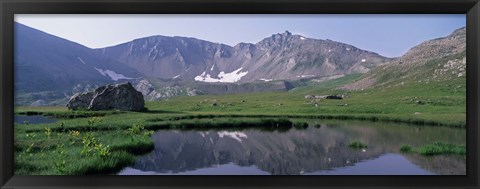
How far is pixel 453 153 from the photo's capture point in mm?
9422

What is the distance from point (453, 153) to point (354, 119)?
7.68 meters

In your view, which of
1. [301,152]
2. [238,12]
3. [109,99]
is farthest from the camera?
[109,99]

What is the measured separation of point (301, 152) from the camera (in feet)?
38.8

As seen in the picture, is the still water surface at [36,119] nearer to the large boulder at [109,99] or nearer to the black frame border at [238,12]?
the large boulder at [109,99]

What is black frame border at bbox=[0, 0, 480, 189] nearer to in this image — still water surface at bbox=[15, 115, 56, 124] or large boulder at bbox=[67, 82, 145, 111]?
still water surface at bbox=[15, 115, 56, 124]

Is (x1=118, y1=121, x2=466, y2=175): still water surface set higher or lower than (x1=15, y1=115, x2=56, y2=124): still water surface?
lower

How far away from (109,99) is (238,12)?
11490 millimetres

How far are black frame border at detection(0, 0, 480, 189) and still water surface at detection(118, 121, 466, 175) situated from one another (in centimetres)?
166

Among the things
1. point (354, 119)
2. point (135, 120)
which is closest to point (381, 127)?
point (354, 119)

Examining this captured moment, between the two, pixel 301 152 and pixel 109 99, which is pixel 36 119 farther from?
pixel 301 152

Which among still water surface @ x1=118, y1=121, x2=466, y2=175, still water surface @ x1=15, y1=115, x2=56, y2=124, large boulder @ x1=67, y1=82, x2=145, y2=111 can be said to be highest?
large boulder @ x1=67, y1=82, x2=145, y2=111

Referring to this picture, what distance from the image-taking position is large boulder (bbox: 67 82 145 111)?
1473cm

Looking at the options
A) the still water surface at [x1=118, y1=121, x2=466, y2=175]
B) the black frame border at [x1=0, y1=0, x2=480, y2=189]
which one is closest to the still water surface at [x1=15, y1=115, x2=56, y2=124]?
the still water surface at [x1=118, y1=121, x2=466, y2=175]

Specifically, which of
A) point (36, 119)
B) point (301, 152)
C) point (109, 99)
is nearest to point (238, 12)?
point (301, 152)
